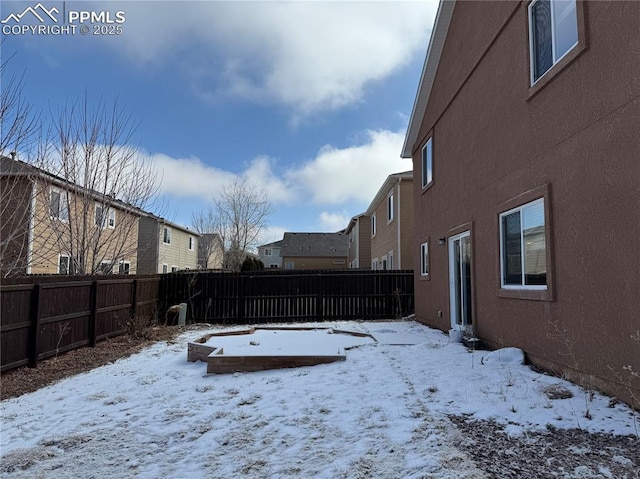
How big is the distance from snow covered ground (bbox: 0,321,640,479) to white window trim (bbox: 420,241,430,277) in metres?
4.59

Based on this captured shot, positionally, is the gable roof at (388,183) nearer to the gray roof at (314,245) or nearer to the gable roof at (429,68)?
the gable roof at (429,68)

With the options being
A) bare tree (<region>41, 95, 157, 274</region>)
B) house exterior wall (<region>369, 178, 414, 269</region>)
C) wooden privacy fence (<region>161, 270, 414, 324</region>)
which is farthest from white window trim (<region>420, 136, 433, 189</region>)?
bare tree (<region>41, 95, 157, 274</region>)

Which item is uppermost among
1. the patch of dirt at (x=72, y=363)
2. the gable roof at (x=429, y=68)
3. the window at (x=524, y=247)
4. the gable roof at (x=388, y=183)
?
the gable roof at (x=429, y=68)

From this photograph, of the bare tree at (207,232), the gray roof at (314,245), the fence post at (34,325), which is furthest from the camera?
the gray roof at (314,245)

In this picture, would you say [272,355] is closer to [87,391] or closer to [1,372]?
[87,391]

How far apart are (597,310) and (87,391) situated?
242 inches

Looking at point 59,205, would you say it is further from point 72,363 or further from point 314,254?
point 314,254

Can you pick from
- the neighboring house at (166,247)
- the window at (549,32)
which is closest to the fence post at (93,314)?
the window at (549,32)

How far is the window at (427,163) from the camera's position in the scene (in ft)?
34.0

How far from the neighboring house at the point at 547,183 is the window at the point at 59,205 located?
374 inches

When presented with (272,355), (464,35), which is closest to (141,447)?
(272,355)

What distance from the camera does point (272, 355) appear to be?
6129 mm

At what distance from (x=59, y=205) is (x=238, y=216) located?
826 inches

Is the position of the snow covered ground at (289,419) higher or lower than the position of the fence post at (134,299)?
lower
